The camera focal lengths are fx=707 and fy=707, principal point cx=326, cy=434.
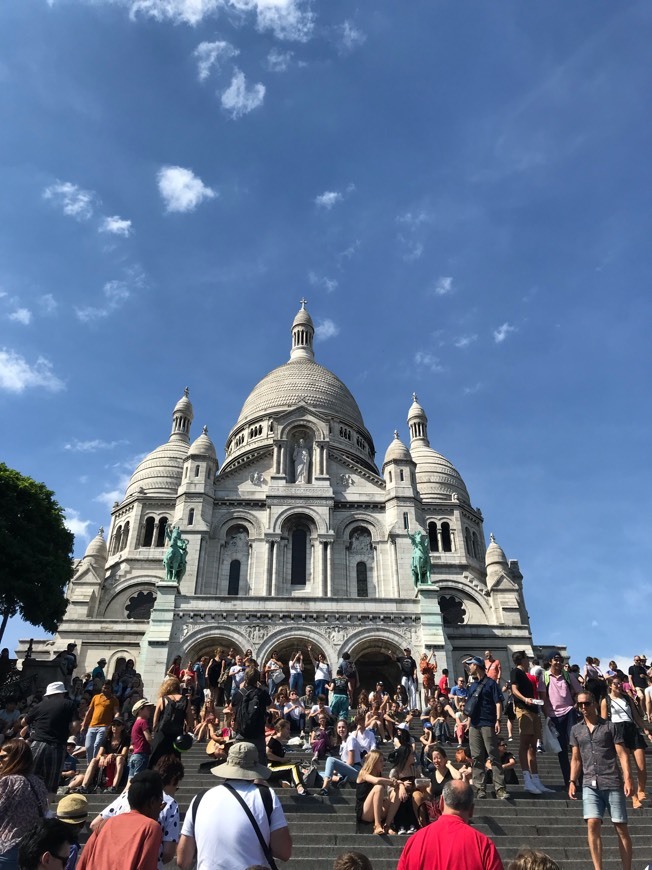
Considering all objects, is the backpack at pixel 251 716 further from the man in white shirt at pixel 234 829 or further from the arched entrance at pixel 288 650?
the arched entrance at pixel 288 650

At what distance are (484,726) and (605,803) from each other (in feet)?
9.90

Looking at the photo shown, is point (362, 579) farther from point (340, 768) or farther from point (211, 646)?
point (340, 768)

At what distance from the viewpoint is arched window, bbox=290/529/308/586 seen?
Result: 1374 inches

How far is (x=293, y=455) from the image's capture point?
3975cm

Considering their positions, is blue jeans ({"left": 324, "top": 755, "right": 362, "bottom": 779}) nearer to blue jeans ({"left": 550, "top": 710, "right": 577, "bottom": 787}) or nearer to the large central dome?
blue jeans ({"left": 550, "top": 710, "right": 577, "bottom": 787})

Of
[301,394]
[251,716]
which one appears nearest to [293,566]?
[301,394]

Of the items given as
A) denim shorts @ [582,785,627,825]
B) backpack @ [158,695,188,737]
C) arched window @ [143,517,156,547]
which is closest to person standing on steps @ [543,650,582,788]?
denim shorts @ [582,785,627,825]

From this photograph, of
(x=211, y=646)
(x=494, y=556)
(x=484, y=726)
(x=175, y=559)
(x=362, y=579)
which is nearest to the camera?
(x=484, y=726)

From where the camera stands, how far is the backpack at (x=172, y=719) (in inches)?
376

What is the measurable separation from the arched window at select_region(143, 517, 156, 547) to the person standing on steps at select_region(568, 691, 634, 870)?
3847 cm

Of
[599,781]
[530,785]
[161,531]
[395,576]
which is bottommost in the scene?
[599,781]

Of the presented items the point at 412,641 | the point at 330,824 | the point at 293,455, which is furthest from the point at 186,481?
the point at 330,824

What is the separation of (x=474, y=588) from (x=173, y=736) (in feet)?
115

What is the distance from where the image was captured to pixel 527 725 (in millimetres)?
11719
